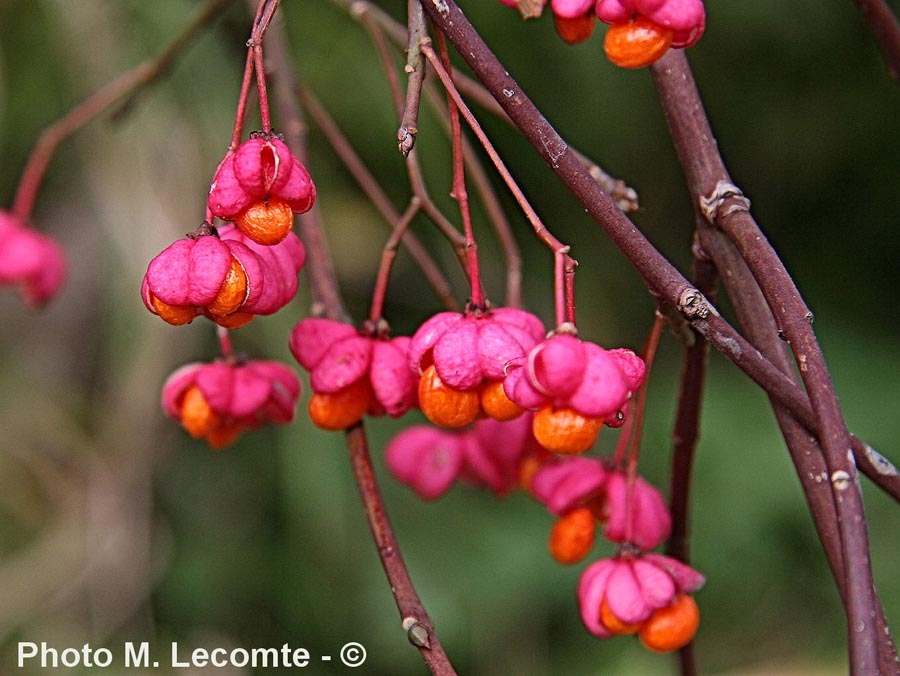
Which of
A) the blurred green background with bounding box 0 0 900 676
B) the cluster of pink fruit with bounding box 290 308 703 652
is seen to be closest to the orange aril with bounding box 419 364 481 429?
the cluster of pink fruit with bounding box 290 308 703 652

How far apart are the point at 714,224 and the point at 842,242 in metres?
1.24

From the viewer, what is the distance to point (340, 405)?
72 centimetres

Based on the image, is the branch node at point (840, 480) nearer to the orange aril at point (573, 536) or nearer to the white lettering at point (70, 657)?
the orange aril at point (573, 536)

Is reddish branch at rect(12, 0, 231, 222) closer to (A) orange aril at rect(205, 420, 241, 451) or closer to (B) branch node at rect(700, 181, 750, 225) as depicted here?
(A) orange aril at rect(205, 420, 241, 451)

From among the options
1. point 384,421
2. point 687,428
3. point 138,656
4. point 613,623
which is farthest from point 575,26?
point 138,656

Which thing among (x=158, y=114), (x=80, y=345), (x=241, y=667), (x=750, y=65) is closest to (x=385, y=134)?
(x=158, y=114)

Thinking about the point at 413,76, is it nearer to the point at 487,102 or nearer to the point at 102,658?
the point at 487,102

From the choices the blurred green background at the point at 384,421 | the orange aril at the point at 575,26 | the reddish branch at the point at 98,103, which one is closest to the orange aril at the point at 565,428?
the orange aril at the point at 575,26

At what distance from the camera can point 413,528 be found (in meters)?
1.55

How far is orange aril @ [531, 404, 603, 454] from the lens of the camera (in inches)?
22.0

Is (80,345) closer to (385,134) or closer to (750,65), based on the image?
(385,134)

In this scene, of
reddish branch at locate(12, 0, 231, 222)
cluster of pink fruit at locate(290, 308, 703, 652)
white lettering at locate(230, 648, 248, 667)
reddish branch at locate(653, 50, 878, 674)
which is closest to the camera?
reddish branch at locate(653, 50, 878, 674)

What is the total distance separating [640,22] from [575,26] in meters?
0.05

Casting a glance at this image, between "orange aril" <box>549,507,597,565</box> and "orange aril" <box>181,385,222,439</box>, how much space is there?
27 centimetres
